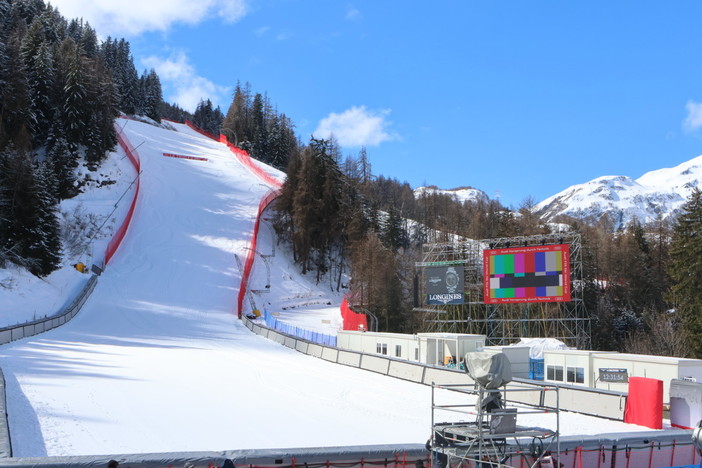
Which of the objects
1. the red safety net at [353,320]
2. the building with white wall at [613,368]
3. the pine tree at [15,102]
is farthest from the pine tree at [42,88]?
the building with white wall at [613,368]

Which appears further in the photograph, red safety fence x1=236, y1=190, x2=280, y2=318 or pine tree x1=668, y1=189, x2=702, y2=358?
pine tree x1=668, y1=189, x2=702, y2=358

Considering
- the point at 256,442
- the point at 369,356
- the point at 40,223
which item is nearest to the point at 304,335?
the point at 369,356

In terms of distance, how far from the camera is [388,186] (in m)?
146

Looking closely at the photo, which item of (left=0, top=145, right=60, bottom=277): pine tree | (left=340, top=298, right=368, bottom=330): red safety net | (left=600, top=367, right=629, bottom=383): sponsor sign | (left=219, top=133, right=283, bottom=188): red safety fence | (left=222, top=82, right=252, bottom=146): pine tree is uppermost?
(left=222, top=82, right=252, bottom=146): pine tree

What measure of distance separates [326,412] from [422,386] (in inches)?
237

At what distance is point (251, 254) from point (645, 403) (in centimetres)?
3425

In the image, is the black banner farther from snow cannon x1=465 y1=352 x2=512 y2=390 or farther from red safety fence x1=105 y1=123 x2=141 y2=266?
snow cannon x1=465 y1=352 x2=512 y2=390

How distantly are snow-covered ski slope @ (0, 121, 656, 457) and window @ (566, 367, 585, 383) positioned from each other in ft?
18.3

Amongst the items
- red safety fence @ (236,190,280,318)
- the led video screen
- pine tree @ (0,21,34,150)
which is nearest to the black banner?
the led video screen

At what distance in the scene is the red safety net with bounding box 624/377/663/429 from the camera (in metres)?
13.9

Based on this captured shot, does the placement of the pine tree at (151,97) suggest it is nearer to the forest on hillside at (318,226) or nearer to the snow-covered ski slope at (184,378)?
the forest on hillside at (318,226)

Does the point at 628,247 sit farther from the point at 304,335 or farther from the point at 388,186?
the point at 388,186

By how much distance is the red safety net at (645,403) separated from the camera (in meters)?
13.9

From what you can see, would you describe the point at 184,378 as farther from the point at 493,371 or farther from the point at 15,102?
the point at 15,102
